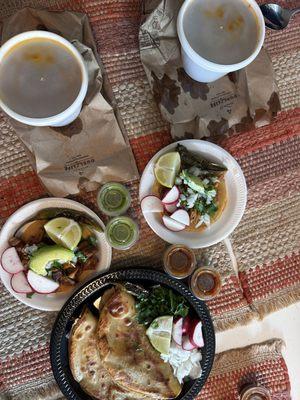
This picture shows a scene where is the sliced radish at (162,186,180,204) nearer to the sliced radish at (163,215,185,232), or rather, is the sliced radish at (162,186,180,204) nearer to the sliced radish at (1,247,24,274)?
the sliced radish at (163,215,185,232)

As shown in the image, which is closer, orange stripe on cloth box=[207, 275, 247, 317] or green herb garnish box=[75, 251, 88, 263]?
green herb garnish box=[75, 251, 88, 263]

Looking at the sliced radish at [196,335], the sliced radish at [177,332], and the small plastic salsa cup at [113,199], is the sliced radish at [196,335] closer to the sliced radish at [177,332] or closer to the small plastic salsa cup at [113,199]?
the sliced radish at [177,332]

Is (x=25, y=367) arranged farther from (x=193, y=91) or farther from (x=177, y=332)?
(x=193, y=91)

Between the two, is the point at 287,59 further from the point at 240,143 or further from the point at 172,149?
the point at 172,149

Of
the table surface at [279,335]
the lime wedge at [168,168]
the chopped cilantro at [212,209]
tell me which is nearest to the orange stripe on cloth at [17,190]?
the lime wedge at [168,168]

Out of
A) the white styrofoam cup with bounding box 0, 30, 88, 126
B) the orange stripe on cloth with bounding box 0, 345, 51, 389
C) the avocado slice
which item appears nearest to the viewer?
the white styrofoam cup with bounding box 0, 30, 88, 126

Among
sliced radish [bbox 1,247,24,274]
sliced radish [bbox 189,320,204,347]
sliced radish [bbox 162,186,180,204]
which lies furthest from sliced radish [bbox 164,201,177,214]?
sliced radish [bbox 1,247,24,274]
